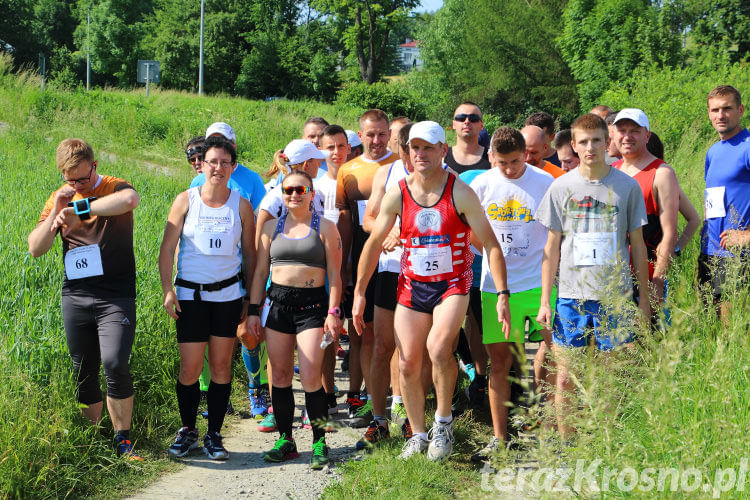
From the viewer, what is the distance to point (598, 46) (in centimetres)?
3303

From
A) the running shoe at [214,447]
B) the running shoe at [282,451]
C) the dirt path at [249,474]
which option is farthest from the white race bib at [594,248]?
the running shoe at [214,447]

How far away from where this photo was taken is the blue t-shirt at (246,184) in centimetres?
601

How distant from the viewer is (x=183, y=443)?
4.93m

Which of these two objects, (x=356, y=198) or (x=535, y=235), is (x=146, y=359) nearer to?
(x=356, y=198)

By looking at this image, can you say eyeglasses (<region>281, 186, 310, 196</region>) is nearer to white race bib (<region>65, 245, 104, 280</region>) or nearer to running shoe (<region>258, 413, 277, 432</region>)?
white race bib (<region>65, 245, 104, 280</region>)

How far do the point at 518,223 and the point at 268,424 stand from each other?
2.34 metres

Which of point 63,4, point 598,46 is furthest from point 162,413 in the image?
point 63,4

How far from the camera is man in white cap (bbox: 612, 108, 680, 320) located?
4672 mm

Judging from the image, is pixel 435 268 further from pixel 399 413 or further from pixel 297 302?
pixel 399 413

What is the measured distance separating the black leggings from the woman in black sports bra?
82 centimetres

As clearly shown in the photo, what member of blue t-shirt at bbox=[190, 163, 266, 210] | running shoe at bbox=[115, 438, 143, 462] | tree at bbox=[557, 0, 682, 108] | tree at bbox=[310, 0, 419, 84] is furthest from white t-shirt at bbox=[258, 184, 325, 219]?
tree at bbox=[310, 0, 419, 84]

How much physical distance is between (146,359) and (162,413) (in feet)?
1.43

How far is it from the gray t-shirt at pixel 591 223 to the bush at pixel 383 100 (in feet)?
112

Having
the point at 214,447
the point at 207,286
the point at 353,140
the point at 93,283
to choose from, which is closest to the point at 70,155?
the point at 93,283
